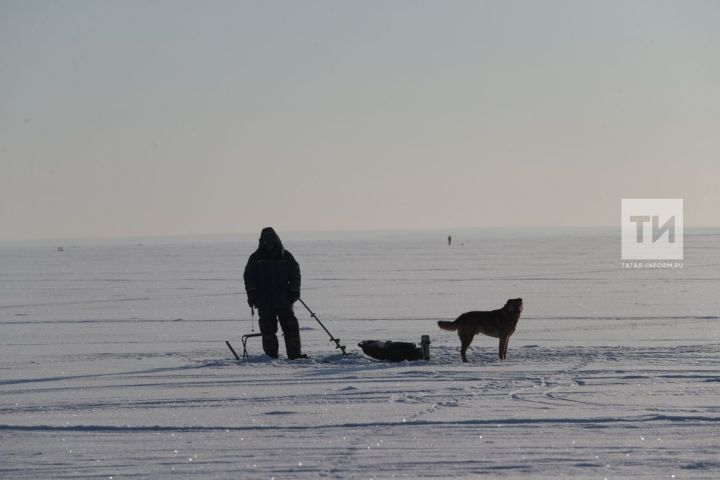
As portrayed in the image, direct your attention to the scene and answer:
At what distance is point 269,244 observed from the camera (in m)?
12.2

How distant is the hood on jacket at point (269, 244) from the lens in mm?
12141

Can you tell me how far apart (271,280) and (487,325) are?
97.0 inches

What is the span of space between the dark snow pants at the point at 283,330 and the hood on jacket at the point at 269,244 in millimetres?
645

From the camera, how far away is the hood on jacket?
1214cm

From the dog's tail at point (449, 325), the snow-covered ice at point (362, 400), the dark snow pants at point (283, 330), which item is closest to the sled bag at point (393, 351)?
the snow-covered ice at point (362, 400)

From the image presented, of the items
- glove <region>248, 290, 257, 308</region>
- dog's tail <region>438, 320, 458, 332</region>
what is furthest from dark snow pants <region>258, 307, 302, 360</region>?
dog's tail <region>438, 320, 458, 332</region>

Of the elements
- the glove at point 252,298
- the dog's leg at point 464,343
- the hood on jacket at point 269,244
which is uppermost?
the hood on jacket at point 269,244

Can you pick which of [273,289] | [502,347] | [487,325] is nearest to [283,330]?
[273,289]

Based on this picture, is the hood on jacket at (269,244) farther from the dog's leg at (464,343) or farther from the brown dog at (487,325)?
the dog's leg at (464,343)

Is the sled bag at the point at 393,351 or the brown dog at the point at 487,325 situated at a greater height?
the brown dog at the point at 487,325

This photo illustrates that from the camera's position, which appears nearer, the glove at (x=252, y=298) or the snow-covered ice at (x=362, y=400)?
the snow-covered ice at (x=362, y=400)

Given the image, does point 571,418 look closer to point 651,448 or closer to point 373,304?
point 651,448

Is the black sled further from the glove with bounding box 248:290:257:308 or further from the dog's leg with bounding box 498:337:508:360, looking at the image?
the glove with bounding box 248:290:257:308

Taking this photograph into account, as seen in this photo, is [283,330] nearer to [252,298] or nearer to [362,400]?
[252,298]
